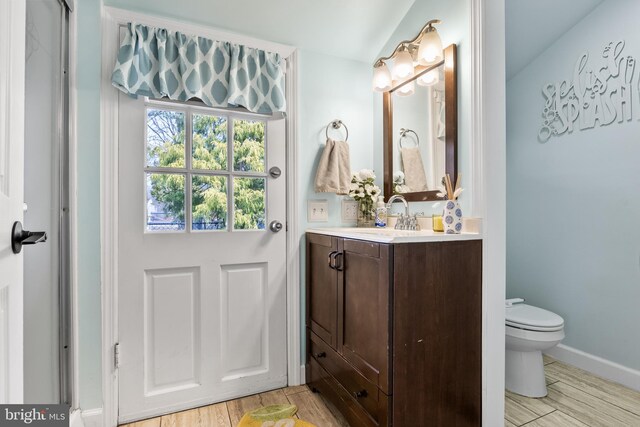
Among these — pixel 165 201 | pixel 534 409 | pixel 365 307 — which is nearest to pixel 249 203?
pixel 165 201

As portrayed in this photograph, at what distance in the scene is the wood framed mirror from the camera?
156cm

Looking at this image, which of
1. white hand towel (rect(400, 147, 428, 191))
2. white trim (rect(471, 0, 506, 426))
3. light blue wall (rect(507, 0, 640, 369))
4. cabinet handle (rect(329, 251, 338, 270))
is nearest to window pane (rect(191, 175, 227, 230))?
cabinet handle (rect(329, 251, 338, 270))

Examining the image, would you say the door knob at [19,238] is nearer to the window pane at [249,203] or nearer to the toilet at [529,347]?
Result: the window pane at [249,203]

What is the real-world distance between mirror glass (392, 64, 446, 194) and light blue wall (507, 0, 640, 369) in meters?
1.18

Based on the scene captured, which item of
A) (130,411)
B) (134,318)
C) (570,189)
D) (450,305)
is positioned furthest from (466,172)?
(130,411)

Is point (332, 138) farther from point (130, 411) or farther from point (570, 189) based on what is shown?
point (130, 411)

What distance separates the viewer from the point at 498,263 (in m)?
1.38

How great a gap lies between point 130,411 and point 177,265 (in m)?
0.75

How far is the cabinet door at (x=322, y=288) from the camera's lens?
1.59m

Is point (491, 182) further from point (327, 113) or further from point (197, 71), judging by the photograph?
point (197, 71)

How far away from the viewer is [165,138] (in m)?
1.64

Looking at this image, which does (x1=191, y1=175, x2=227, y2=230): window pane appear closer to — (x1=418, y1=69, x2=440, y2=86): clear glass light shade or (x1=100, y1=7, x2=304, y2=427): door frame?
(x1=100, y1=7, x2=304, y2=427): door frame

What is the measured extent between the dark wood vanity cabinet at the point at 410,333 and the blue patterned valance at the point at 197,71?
0.97m

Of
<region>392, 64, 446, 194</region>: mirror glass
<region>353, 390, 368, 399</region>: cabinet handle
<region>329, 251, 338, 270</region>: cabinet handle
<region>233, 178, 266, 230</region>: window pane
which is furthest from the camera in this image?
<region>233, 178, 266, 230</region>: window pane
